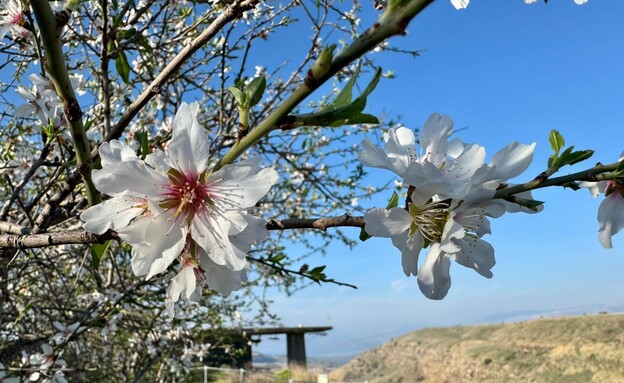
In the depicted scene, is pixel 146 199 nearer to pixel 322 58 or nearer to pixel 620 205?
pixel 322 58

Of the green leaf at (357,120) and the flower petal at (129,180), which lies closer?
the green leaf at (357,120)

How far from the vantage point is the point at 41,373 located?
2.08 meters

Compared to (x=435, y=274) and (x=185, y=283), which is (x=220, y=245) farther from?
(x=435, y=274)

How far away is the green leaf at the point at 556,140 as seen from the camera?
2.48 feet

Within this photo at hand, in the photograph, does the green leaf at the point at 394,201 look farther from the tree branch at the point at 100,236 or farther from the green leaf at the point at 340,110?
the green leaf at the point at 340,110

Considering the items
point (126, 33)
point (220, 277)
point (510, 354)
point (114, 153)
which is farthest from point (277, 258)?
point (510, 354)

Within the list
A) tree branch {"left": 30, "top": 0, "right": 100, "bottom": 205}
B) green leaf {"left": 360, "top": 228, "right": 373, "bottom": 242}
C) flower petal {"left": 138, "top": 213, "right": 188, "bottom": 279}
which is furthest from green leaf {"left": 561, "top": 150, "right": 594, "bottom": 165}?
tree branch {"left": 30, "top": 0, "right": 100, "bottom": 205}

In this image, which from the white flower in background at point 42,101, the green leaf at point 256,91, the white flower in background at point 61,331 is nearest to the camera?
the green leaf at point 256,91

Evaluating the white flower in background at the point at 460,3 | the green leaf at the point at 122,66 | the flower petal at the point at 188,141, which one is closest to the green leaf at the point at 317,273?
the flower petal at the point at 188,141

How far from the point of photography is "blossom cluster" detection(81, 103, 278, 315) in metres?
0.64

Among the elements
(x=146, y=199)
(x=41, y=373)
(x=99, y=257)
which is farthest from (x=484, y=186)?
(x=41, y=373)

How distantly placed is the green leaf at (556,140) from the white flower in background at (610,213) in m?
0.13

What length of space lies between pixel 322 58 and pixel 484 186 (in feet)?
1.07

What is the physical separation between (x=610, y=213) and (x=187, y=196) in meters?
0.69
